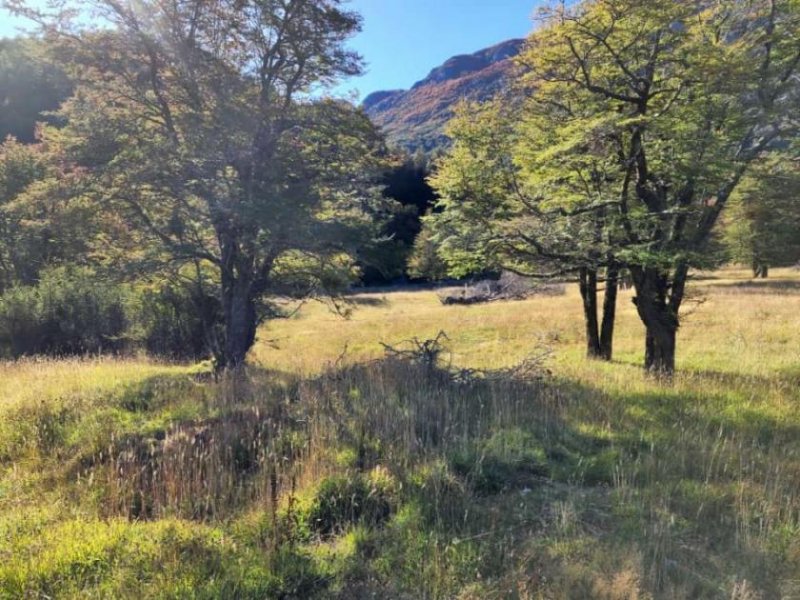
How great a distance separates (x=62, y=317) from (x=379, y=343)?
43.2 feet

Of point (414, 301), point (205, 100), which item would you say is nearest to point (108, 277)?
point (205, 100)

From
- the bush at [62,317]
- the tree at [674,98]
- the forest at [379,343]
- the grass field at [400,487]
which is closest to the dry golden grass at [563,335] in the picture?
the forest at [379,343]

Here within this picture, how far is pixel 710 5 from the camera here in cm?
920

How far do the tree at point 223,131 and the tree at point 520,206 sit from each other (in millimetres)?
2183

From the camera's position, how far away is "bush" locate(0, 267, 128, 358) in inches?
617

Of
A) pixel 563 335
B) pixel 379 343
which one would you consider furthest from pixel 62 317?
pixel 563 335

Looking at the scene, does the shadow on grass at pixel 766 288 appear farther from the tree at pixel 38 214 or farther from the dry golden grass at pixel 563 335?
the tree at pixel 38 214

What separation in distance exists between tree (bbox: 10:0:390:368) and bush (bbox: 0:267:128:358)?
22.9 ft

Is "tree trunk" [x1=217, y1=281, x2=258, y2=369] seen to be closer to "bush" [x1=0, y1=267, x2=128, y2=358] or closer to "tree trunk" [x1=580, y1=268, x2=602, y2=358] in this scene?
"bush" [x1=0, y1=267, x2=128, y2=358]

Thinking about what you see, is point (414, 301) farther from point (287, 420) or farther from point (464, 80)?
point (464, 80)

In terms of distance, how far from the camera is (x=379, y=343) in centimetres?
809

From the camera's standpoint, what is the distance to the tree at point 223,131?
28.4ft

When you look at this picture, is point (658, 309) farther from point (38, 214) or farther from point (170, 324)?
point (38, 214)

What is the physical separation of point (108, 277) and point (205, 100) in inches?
155
